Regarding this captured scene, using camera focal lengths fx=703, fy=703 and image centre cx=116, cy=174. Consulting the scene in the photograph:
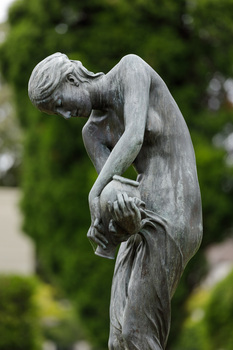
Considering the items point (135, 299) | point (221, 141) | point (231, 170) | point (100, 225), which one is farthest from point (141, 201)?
point (221, 141)

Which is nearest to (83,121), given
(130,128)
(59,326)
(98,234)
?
(59,326)

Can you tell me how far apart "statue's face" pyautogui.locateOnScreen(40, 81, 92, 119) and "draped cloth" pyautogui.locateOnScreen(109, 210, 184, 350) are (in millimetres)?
650

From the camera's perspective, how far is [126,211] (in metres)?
3.34

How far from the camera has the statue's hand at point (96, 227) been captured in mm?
3445

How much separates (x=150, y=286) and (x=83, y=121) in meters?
8.33

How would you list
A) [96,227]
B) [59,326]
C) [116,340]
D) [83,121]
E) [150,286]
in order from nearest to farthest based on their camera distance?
1. [96,227]
2. [150,286]
3. [116,340]
4. [83,121]
5. [59,326]

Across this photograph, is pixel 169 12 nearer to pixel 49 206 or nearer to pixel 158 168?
pixel 49 206

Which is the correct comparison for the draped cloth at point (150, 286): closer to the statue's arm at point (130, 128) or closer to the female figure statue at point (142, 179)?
the female figure statue at point (142, 179)

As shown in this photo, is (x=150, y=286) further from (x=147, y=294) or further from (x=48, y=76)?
(x=48, y=76)

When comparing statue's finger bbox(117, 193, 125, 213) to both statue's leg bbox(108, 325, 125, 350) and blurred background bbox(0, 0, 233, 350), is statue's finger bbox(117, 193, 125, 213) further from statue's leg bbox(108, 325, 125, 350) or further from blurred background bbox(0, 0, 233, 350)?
blurred background bbox(0, 0, 233, 350)

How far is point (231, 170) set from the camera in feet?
39.0

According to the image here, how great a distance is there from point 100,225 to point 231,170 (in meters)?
8.67

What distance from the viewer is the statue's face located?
11.9 feet

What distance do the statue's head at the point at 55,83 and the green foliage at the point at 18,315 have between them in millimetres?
7333
